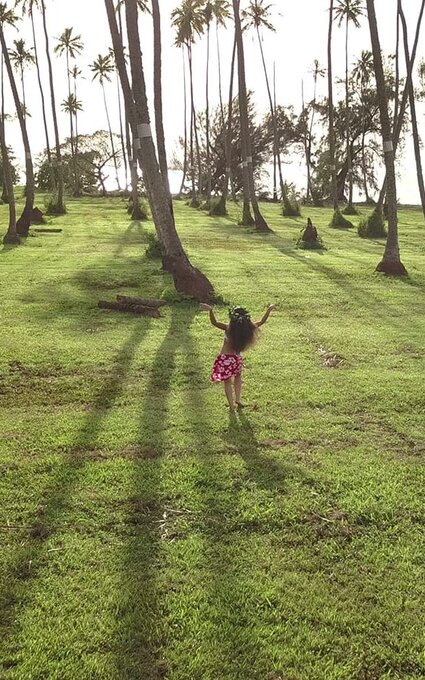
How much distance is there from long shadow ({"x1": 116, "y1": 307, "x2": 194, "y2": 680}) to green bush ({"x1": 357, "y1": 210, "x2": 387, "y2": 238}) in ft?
64.7

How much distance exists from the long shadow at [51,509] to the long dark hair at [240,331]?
162 centimetres

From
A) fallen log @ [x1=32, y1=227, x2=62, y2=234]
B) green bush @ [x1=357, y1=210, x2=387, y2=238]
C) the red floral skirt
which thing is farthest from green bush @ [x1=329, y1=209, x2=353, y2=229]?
A: the red floral skirt

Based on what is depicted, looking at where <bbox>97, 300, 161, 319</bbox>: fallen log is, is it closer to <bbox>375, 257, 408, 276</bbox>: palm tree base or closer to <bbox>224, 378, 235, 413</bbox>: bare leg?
<bbox>224, 378, 235, 413</bbox>: bare leg

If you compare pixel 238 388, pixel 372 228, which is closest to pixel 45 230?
pixel 372 228

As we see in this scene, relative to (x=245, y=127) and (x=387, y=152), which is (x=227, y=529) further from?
(x=245, y=127)

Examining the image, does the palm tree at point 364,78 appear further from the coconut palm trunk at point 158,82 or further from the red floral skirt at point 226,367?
the red floral skirt at point 226,367

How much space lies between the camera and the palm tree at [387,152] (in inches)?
569

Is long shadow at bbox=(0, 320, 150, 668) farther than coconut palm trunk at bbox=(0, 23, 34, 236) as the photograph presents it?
No

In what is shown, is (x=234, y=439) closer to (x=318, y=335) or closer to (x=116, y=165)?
(x=318, y=335)

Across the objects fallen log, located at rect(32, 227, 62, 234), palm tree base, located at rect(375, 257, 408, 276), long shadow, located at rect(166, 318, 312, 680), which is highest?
fallen log, located at rect(32, 227, 62, 234)

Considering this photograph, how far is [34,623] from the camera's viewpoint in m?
3.33

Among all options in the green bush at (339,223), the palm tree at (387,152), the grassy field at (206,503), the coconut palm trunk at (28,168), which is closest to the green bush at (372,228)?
the green bush at (339,223)

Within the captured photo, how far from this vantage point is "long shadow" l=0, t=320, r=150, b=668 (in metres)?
3.52

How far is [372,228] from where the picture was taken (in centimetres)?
2448
